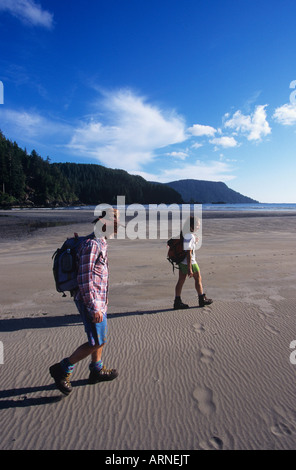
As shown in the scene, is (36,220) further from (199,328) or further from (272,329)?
(272,329)

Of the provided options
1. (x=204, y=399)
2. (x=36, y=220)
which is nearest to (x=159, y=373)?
(x=204, y=399)

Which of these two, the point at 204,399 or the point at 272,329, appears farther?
the point at 272,329

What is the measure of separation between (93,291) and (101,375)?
123 centimetres

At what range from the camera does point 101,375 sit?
3.22 metres

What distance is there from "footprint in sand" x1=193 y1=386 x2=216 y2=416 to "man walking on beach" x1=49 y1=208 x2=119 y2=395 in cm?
123

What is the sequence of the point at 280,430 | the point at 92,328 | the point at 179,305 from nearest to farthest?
the point at 280,430
the point at 92,328
the point at 179,305

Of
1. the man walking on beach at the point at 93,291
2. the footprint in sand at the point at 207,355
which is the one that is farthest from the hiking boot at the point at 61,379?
the footprint in sand at the point at 207,355

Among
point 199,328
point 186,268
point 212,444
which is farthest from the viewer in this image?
point 186,268

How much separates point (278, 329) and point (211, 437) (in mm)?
2685

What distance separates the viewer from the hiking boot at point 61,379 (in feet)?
9.67

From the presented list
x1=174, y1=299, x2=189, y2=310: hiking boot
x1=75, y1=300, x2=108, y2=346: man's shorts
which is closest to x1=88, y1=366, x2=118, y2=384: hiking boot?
x1=75, y1=300, x2=108, y2=346: man's shorts

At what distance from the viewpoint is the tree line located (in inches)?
3093

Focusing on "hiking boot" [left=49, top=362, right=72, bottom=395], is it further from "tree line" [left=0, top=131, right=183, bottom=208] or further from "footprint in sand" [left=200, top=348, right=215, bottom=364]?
"tree line" [left=0, top=131, right=183, bottom=208]

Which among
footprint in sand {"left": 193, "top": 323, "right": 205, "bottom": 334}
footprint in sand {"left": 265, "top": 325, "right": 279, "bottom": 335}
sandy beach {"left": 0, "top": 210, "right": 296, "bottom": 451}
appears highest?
footprint in sand {"left": 265, "top": 325, "right": 279, "bottom": 335}
